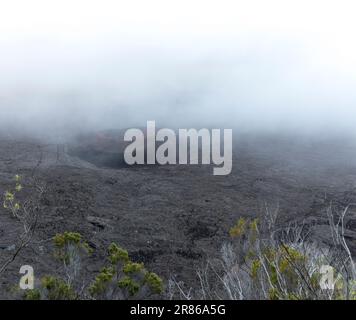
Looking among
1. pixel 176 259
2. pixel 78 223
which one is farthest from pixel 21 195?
pixel 176 259

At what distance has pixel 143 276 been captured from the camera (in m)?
24.6

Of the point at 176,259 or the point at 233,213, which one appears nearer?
the point at 176,259

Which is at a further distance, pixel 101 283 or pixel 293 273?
pixel 101 283

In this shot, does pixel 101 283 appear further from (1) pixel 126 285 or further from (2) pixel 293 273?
(2) pixel 293 273

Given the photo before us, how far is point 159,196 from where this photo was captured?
57.3m

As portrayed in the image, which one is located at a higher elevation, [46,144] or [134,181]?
[46,144]

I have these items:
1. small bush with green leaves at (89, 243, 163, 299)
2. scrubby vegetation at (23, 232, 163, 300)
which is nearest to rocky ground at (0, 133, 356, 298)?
scrubby vegetation at (23, 232, 163, 300)

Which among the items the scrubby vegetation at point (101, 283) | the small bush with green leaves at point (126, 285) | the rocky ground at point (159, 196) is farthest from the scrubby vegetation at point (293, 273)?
the rocky ground at point (159, 196)

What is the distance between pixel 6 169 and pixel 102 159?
46.2ft

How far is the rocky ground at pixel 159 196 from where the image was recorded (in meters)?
40.7

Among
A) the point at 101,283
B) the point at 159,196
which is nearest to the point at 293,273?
the point at 101,283
